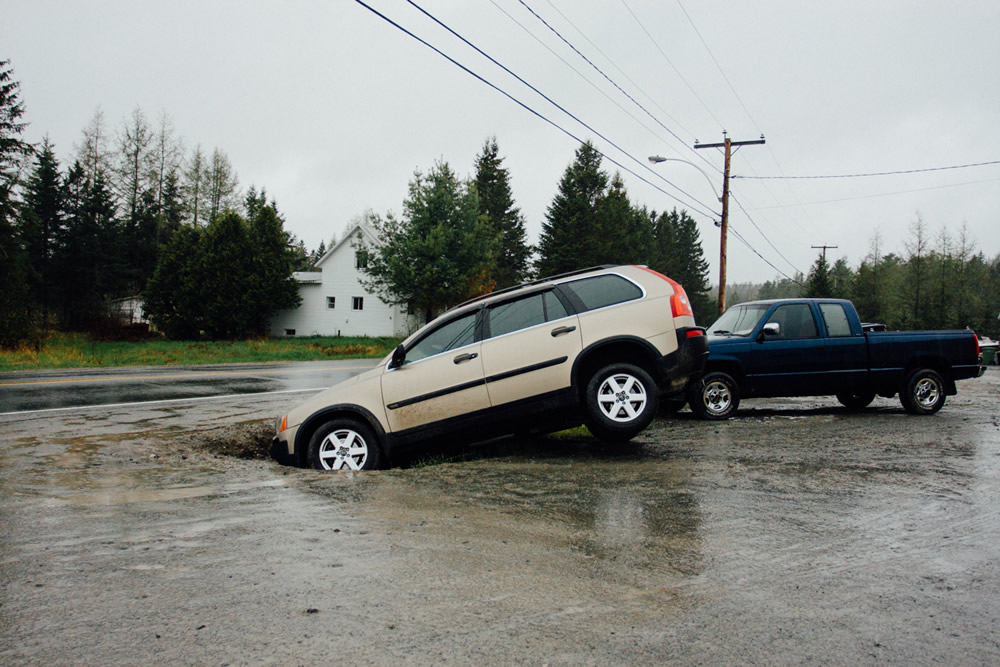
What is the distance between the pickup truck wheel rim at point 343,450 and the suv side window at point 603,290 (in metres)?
2.65

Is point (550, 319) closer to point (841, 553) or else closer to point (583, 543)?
point (583, 543)

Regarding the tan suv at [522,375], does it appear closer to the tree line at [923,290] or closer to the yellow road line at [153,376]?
the yellow road line at [153,376]

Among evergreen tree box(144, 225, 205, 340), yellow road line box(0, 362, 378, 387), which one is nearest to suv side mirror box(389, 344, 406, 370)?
yellow road line box(0, 362, 378, 387)

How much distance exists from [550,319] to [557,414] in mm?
956

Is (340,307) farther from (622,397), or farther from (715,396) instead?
(622,397)

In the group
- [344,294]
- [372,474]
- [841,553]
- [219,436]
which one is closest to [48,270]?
[344,294]

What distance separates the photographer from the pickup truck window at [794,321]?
1048 centimetres

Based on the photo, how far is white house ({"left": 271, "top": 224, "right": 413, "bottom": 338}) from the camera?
1945 inches

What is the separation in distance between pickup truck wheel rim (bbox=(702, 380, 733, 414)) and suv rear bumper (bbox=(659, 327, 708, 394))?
3692 millimetres

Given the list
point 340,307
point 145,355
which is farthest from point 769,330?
point 340,307

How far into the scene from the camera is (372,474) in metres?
6.07

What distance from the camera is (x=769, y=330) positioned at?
10180 mm

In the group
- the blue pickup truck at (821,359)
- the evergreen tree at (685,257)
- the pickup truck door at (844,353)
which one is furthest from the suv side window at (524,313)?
the evergreen tree at (685,257)

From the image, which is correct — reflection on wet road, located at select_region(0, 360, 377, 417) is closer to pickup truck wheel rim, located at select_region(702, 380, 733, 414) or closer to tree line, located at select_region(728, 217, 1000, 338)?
pickup truck wheel rim, located at select_region(702, 380, 733, 414)
